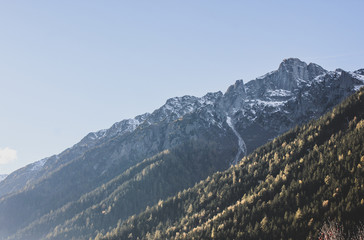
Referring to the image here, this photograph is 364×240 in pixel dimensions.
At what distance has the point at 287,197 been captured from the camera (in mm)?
172875

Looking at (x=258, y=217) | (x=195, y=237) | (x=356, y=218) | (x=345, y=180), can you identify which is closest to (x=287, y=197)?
(x=258, y=217)

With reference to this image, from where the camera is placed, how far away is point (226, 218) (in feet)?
596

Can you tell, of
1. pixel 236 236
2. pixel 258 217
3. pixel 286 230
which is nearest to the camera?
pixel 286 230

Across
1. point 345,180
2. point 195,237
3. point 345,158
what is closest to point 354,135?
point 345,158

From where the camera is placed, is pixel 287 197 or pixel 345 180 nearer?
pixel 345 180

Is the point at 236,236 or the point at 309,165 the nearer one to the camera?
the point at 236,236

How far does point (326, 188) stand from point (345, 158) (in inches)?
1110

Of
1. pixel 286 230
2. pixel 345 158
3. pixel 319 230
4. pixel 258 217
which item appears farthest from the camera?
pixel 345 158

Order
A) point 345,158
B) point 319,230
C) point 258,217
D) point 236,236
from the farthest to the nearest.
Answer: point 345,158 < point 258,217 < point 236,236 < point 319,230

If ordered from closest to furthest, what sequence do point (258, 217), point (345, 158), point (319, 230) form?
point (319, 230), point (258, 217), point (345, 158)

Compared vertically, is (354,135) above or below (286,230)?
above

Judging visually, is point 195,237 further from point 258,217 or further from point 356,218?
point 356,218

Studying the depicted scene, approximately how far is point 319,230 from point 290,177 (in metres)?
67.7

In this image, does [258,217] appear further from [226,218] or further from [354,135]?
[354,135]
